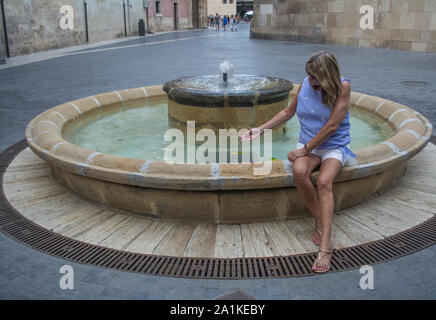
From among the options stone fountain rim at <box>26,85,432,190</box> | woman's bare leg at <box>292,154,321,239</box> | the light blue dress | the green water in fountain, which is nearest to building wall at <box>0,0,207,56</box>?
the green water in fountain

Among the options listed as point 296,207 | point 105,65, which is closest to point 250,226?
point 296,207

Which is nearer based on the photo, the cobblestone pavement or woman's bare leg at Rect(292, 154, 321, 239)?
the cobblestone pavement

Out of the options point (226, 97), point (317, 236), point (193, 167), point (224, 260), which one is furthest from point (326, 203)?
point (226, 97)

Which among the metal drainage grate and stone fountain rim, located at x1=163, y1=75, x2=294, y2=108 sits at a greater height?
stone fountain rim, located at x1=163, y1=75, x2=294, y2=108

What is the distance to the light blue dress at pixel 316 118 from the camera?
10.6 feet

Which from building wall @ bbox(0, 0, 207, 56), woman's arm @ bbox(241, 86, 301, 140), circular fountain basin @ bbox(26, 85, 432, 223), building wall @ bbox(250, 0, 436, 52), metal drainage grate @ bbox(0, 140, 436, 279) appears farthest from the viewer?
building wall @ bbox(0, 0, 207, 56)

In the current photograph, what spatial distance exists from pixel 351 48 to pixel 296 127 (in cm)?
1334

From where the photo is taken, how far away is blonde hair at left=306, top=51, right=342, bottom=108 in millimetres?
2998

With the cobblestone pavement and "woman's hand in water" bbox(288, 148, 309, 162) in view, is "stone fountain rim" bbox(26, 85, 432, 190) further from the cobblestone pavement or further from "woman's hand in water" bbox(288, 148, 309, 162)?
the cobblestone pavement

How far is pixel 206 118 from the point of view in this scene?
17.3 feet

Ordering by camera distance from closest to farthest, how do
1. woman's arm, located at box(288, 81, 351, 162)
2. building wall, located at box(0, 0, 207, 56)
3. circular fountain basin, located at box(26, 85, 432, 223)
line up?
woman's arm, located at box(288, 81, 351, 162)
circular fountain basin, located at box(26, 85, 432, 223)
building wall, located at box(0, 0, 207, 56)

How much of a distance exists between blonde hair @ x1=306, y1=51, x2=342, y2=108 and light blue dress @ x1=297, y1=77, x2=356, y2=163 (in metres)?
0.18

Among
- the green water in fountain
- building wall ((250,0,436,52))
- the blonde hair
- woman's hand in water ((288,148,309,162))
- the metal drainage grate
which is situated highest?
building wall ((250,0,436,52))

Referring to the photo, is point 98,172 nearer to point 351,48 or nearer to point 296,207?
point 296,207
